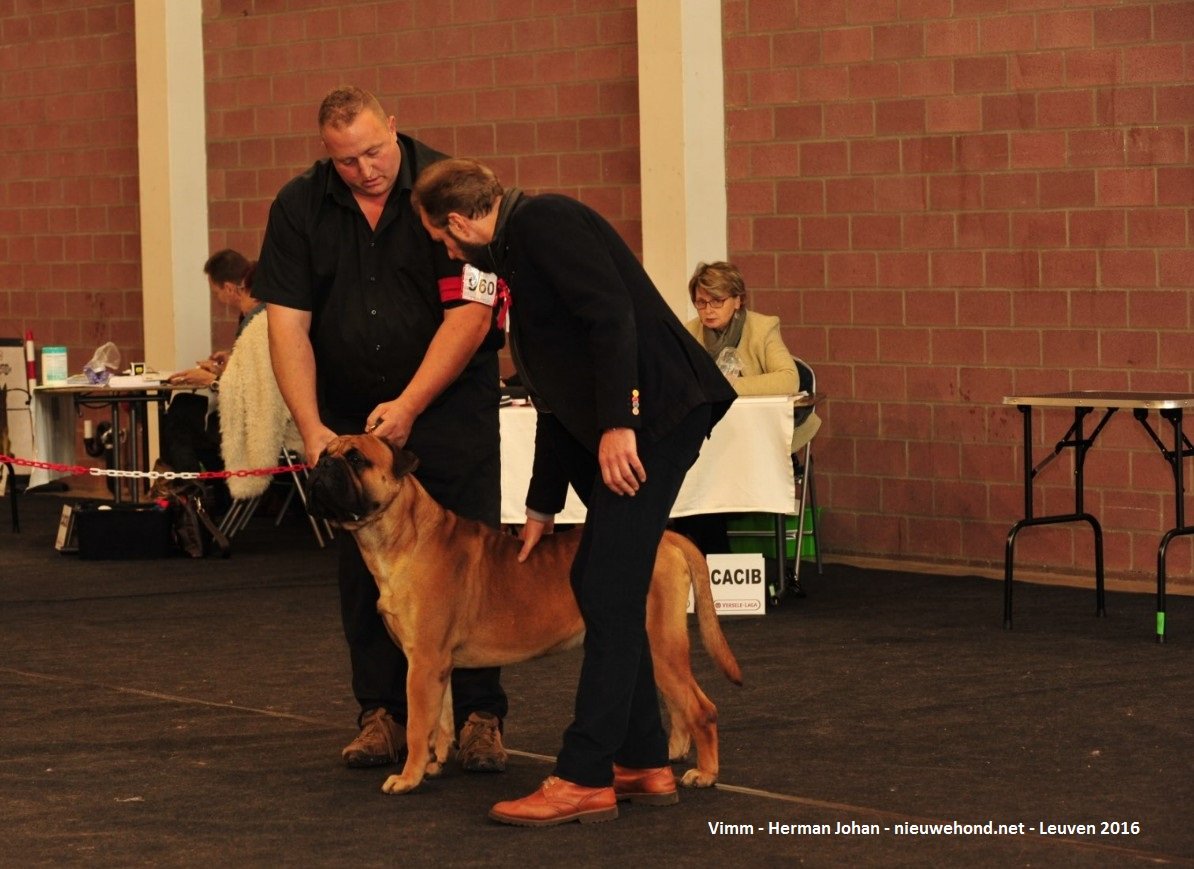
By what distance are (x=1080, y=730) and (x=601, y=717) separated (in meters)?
1.59

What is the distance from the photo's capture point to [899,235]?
26.9 feet

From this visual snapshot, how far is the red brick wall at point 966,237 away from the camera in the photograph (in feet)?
24.6

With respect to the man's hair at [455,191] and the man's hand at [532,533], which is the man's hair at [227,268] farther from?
the man's hair at [455,191]

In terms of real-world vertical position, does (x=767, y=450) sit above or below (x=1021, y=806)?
above

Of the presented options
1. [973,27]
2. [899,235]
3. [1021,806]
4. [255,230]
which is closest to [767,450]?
[899,235]

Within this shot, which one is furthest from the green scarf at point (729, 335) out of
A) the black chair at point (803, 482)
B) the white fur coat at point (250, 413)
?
the white fur coat at point (250, 413)

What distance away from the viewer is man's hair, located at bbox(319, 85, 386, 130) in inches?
172

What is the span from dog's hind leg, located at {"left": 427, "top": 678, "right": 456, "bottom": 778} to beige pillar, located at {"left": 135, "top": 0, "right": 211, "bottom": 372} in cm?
668

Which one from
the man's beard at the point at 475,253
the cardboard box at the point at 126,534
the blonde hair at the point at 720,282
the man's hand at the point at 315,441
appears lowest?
the cardboard box at the point at 126,534

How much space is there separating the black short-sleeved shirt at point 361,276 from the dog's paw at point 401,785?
0.87 m

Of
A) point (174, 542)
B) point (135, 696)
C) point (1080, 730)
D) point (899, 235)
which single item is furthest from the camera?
point (174, 542)

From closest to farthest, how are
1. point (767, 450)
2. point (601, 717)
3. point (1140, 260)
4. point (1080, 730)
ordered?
1. point (601, 717)
2. point (1080, 730)
3. point (767, 450)
4. point (1140, 260)

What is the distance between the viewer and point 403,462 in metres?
4.27

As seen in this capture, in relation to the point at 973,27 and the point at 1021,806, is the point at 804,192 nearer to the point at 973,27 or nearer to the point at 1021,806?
the point at 973,27
